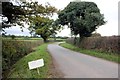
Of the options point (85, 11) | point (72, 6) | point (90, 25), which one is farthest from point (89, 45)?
point (72, 6)

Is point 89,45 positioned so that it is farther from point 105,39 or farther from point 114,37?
point 114,37

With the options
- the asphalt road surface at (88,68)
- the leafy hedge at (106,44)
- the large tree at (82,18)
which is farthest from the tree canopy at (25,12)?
the large tree at (82,18)

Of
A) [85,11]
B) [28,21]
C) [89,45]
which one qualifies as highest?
[85,11]

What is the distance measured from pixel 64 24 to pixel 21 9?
27.8 metres

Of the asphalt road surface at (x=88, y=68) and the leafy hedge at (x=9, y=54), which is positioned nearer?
the asphalt road surface at (x=88, y=68)

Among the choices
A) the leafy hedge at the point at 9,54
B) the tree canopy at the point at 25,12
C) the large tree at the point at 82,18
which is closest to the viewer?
the leafy hedge at the point at 9,54

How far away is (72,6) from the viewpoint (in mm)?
42031

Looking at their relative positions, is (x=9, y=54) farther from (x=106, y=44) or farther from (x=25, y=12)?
(x=106, y=44)

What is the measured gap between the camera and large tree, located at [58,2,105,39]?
37375 millimetres

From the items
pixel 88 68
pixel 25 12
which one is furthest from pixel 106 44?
pixel 25 12

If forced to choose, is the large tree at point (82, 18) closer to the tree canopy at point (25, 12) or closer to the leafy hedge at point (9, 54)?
the leafy hedge at point (9, 54)

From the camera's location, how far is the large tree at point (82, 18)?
3738cm

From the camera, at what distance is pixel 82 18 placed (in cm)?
3944

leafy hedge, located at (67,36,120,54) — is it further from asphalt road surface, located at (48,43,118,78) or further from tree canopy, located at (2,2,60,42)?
tree canopy, located at (2,2,60,42)
